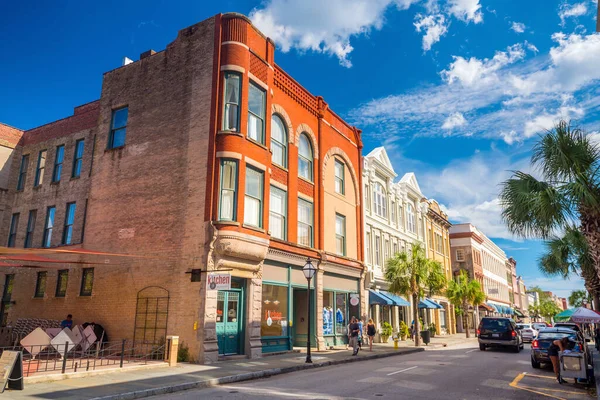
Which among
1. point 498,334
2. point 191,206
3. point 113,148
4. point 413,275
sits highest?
point 113,148

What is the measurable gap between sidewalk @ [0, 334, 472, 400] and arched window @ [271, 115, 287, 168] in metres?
9.42

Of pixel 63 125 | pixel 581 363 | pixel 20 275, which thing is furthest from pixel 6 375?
pixel 63 125

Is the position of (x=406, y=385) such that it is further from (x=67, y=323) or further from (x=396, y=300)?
(x=396, y=300)

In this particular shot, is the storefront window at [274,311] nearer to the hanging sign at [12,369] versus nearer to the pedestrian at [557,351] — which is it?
the hanging sign at [12,369]

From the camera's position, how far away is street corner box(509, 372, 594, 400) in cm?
1121

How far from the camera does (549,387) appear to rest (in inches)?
492

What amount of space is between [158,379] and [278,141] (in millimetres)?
13382

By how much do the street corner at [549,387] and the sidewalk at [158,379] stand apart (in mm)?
7152

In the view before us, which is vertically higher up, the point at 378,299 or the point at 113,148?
the point at 113,148

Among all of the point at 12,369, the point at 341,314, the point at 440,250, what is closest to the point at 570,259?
the point at 341,314

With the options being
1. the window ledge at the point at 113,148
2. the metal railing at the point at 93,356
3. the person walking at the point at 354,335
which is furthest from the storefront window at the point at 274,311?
the window ledge at the point at 113,148

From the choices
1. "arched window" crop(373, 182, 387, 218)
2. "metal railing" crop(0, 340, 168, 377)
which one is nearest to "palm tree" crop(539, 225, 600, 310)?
"arched window" crop(373, 182, 387, 218)

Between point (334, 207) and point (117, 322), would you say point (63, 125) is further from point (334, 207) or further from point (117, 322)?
point (334, 207)

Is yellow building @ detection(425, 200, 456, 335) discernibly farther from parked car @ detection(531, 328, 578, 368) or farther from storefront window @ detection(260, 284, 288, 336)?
parked car @ detection(531, 328, 578, 368)
